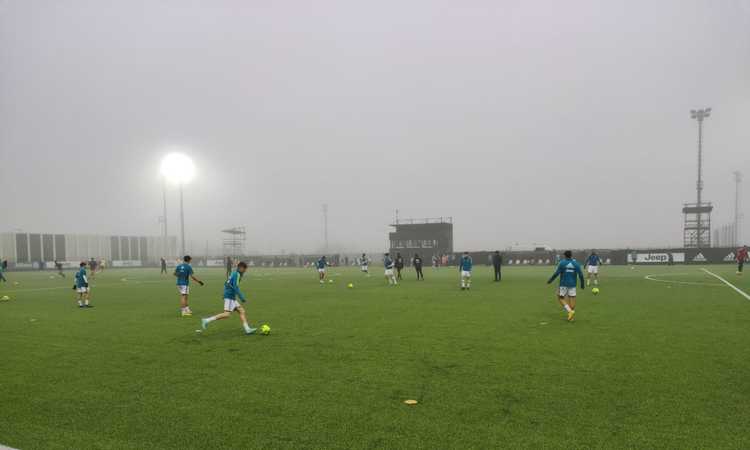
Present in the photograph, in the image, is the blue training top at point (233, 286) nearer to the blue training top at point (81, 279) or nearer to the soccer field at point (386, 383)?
the soccer field at point (386, 383)

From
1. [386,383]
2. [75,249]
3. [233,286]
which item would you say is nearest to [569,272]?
[386,383]

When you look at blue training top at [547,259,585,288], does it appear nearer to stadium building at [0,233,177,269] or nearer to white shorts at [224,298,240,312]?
white shorts at [224,298,240,312]

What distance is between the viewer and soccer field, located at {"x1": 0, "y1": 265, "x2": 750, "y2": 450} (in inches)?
184

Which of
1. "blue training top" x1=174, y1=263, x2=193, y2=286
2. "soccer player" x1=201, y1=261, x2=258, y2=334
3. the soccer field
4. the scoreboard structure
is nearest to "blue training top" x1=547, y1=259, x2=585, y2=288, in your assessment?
the soccer field

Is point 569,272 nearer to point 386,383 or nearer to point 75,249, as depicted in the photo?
point 386,383

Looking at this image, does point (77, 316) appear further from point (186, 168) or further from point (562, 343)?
point (186, 168)

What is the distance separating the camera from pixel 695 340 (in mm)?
8859

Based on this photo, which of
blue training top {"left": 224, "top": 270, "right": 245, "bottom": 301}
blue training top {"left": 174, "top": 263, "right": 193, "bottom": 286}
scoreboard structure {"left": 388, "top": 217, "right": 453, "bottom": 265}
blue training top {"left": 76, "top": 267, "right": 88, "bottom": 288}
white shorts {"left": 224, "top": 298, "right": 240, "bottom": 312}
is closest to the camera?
blue training top {"left": 224, "top": 270, "right": 245, "bottom": 301}

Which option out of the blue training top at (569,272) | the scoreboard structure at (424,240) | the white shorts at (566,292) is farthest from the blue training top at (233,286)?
the scoreboard structure at (424,240)

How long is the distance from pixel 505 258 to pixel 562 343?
2088 inches

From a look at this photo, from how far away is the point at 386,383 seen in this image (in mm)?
6453

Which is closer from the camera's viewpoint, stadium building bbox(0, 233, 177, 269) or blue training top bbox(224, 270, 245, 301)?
blue training top bbox(224, 270, 245, 301)

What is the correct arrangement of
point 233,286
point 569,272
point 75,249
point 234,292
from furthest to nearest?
point 75,249, point 569,272, point 234,292, point 233,286

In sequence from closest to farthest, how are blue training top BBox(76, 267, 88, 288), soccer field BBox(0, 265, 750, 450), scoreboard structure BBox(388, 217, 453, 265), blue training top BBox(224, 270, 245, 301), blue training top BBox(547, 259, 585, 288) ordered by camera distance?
soccer field BBox(0, 265, 750, 450) < blue training top BBox(224, 270, 245, 301) < blue training top BBox(547, 259, 585, 288) < blue training top BBox(76, 267, 88, 288) < scoreboard structure BBox(388, 217, 453, 265)
